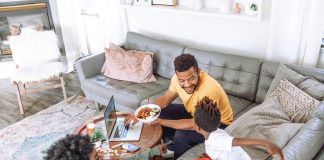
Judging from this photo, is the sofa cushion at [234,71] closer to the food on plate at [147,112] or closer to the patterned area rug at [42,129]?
the food on plate at [147,112]

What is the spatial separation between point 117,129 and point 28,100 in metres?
1.94

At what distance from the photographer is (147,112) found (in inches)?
97.6

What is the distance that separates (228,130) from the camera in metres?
2.21

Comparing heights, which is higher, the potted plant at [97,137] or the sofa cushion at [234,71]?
the sofa cushion at [234,71]

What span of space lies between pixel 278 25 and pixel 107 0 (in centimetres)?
211

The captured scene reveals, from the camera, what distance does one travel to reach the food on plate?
2.44 metres

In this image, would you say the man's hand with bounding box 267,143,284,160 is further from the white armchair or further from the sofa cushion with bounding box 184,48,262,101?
the white armchair

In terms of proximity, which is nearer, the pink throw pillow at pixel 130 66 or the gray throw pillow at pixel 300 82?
the gray throw pillow at pixel 300 82

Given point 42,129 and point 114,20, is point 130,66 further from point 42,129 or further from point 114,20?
point 42,129

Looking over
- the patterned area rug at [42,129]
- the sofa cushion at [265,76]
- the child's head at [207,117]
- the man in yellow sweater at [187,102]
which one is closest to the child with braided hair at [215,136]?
the child's head at [207,117]

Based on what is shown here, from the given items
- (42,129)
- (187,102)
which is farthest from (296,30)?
(42,129)

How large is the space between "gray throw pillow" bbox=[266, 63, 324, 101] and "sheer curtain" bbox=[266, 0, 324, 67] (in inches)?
9.0

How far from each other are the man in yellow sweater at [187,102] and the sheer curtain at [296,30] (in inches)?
33.4

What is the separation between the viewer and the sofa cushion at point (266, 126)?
2.00m
